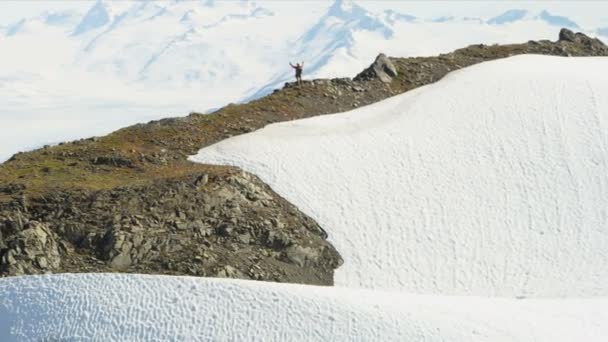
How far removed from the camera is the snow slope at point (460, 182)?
49375 millimetres

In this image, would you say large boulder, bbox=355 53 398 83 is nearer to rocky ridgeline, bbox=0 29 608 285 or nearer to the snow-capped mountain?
the snow-capped mountain

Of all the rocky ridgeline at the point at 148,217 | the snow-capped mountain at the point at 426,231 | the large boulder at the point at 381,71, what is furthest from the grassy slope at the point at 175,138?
the snow-capped mountain at the point at 426,231

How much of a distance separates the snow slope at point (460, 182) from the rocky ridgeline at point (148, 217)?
2280 millimetres

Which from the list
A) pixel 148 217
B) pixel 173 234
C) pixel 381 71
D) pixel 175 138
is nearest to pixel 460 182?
pixel 175 138

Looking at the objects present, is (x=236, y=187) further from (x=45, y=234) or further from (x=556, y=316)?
(x=556, y=316)

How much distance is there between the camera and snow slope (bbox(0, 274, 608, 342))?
122 ft

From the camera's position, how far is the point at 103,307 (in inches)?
1497

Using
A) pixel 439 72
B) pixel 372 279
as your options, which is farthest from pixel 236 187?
pixel 439 72

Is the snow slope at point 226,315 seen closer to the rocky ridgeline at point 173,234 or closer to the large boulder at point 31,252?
the large boulder at point 31,252

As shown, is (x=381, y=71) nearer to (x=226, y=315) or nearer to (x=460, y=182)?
(x=460, y=182)

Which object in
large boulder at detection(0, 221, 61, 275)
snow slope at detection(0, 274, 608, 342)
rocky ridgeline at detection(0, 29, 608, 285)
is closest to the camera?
snow slope at detection(0, 274, 608, 342)

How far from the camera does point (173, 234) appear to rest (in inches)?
1828

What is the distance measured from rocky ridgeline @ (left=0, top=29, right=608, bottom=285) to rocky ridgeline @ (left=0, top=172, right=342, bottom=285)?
6 cm

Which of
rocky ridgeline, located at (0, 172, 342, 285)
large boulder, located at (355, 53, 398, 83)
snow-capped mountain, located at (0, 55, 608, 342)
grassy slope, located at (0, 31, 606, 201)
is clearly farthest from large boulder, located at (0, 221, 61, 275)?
large boulder, located at (355, 53, 398, 83)
